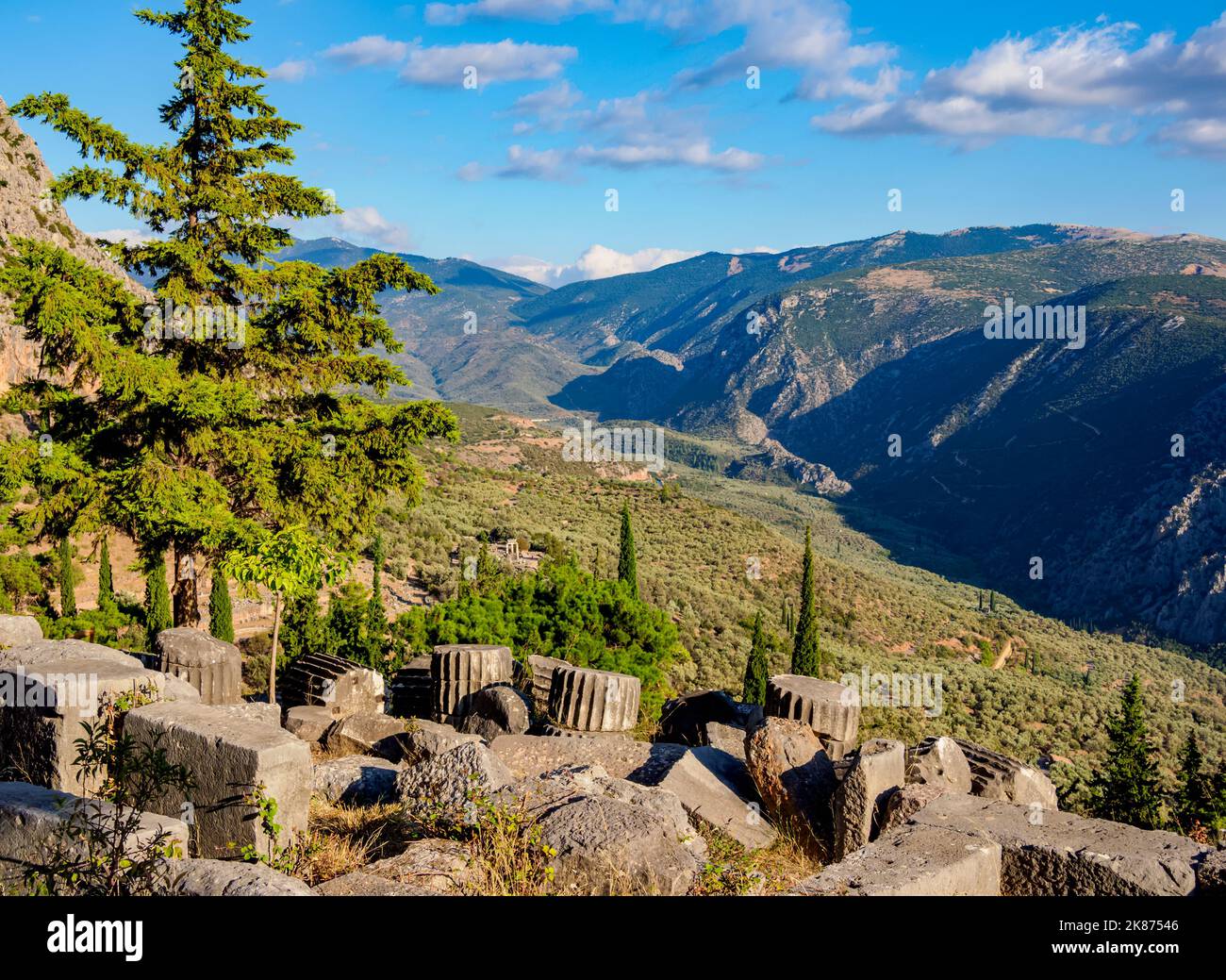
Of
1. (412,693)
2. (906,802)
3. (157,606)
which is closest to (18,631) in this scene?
(412,693)

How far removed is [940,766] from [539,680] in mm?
7110

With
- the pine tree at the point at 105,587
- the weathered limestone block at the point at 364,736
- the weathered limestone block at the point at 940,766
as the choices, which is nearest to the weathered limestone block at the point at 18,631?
the weathered limestone block at the point at 364,736

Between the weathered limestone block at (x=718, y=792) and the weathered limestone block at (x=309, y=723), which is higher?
the weathered limestone block at (x=718, y=792)

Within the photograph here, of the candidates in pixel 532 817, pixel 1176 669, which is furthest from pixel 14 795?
pixel 1176 669

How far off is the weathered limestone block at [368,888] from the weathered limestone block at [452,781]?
113cm

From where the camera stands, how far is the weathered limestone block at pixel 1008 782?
850 cm

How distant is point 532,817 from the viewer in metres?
5.73

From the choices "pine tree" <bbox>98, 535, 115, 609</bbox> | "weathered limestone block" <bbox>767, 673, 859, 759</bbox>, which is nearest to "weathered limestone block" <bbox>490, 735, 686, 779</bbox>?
"weathered limestone block" <bbox>767, 673, 859, 759</bbox>

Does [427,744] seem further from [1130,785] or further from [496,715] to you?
[1130,785]

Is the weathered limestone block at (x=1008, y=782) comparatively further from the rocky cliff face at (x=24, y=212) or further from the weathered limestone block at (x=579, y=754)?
the rocky cliff face at (x=24, y=212)

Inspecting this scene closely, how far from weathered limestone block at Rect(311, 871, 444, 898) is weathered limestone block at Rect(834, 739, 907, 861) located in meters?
3.68

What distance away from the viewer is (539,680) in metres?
14.0
